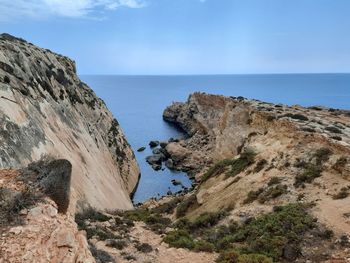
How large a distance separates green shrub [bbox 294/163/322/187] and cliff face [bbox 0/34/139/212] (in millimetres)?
14959

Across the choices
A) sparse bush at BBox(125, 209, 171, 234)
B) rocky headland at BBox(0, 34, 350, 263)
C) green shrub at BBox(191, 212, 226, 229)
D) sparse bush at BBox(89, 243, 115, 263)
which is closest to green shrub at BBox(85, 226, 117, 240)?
rocky headland at BBox(0, 34, 350, 263)

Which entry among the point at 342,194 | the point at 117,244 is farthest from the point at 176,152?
Answer: the point at 117,244

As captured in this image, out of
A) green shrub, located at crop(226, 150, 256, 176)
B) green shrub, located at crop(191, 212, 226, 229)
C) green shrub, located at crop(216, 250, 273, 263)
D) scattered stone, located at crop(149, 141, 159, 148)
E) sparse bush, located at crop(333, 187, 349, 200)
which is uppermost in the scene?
scattered stone, located at crop(149, 141, 159, 148)

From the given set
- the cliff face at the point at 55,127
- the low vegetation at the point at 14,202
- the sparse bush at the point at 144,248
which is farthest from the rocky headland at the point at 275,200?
the low vegetation at the point at 14,202

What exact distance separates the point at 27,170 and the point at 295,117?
110 feet

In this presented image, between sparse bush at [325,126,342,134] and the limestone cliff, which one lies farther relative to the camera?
sparse bush at [325,126,342,134]

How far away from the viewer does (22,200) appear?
34.2 ft

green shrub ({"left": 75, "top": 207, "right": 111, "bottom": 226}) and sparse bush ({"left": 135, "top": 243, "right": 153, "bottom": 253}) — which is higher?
green shrub ({"left": 75, "top": 207, "right": 111, "bottom": 226})

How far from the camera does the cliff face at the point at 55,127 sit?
2784 centimetres

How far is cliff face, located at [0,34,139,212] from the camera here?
27844 mm

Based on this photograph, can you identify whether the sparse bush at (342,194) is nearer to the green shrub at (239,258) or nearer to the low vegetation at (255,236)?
the low vegetation at (255,236)

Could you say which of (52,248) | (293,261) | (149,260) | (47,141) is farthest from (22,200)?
(47,141)

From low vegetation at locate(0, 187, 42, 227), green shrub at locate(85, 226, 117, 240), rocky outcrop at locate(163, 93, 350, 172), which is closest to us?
low vegetation at locate(0, 187, 42, 227)

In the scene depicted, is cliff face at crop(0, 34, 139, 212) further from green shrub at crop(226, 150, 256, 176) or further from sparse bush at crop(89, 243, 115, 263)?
green shrub at crop(226, 150, 256, 176)
